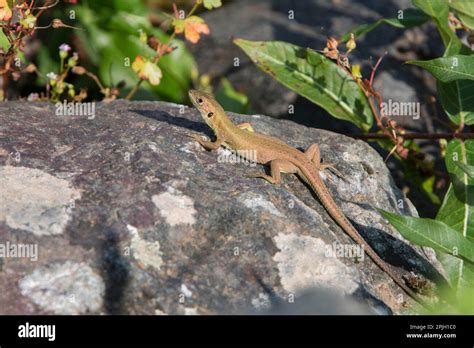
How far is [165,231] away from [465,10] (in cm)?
378

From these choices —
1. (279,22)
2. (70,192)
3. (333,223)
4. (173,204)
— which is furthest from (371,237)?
(279,22)

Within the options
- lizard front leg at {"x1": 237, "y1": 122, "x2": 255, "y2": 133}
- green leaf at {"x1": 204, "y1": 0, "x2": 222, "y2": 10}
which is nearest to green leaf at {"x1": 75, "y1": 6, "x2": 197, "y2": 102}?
green leaf at {"x1": 204, "y1": 0, "x2": 222, "y2": 10}

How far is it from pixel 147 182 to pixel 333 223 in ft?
4.67

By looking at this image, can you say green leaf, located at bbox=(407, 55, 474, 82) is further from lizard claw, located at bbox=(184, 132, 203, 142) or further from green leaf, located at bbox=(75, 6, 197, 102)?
green leaf, located at bbox=(75, 6, 197, 102)

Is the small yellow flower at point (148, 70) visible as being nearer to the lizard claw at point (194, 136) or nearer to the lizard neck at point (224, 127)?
the lizard neck at point (224, 127)

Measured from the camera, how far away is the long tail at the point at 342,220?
4723mm

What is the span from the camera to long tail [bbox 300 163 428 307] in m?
4.72

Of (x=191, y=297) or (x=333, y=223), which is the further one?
(x=333, y=223)

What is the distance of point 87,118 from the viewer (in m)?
5.76

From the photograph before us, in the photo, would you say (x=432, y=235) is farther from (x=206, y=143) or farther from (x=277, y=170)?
(x=206, y=143)

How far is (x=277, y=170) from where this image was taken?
5.33m

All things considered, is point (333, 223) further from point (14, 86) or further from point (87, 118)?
point (14, 86)

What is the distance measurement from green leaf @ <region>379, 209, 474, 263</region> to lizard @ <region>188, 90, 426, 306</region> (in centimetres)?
43
